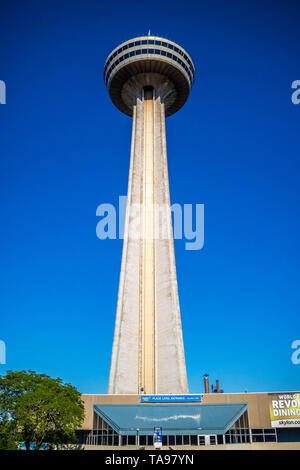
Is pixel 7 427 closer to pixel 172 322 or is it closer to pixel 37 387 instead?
pixel 37 387

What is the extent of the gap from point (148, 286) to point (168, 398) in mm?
19738

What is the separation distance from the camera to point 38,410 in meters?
34.8

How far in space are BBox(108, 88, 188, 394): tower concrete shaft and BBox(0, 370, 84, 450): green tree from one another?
1119 cm

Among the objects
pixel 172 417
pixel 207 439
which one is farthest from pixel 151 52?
pixel 207 439

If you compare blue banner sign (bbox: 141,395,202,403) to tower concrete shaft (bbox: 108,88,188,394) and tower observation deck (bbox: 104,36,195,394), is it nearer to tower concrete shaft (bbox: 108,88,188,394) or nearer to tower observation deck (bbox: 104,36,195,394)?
tower concrete shaft (bbox: 108,88,188,394)

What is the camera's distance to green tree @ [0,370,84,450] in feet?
112

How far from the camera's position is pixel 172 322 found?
54062mm

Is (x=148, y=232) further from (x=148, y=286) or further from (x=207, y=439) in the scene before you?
(x=207, y=439)

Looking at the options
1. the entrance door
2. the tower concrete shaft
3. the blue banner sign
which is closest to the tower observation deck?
the tower concrete shaft

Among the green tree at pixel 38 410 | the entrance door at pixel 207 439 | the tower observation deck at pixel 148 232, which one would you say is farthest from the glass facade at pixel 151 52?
the entrance door at pixel 207 439

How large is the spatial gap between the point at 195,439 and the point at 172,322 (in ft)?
58.0

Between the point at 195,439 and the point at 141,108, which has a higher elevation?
the point at 141,108

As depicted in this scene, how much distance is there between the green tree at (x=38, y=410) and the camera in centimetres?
3425
